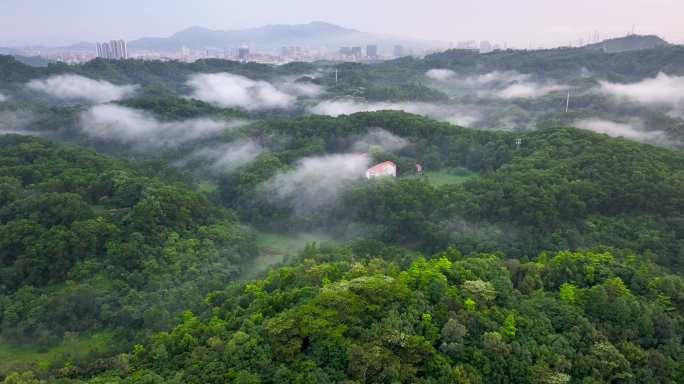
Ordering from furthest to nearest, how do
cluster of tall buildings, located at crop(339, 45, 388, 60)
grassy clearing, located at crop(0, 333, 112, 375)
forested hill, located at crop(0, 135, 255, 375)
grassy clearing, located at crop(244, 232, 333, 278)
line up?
cluster of tall buildings, located at crop(339, 45, 388, 60) → grassy clearing, located at crop(244, 232, 333, 278) → forested hill, located at crop(0, 135, 255, 375) → grassy clearing, located at crop(0, 333, 112, 375)

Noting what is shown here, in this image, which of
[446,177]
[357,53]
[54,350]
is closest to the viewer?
[54,350]

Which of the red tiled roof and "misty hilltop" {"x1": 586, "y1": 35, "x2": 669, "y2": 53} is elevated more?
"misty hilltop" {"x1": 586, "y1": 35, "x2": 669, "y2": 53}

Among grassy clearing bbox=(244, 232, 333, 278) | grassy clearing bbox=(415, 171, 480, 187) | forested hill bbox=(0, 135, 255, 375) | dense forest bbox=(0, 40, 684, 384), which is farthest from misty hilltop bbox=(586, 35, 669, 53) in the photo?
forested hill bbox=(0, 135, 255, 375)

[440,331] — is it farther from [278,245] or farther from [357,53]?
[357,53]

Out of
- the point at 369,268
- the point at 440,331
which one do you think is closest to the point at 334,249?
the point at 369,268

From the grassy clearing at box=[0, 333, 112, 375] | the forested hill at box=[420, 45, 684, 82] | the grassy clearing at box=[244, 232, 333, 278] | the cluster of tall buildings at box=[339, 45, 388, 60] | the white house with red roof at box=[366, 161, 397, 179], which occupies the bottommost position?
the grassy clearing at box=[0, 333, 112, 375]

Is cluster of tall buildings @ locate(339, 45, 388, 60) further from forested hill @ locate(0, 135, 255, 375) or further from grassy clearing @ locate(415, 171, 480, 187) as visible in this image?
forested hill @ locate(0, 135, 255, 375)

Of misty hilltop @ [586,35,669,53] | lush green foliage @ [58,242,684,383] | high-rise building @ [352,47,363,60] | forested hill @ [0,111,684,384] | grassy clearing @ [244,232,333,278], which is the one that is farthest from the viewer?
high-rise building @ [352,47,363,60]

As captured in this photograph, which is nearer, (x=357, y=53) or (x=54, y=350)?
(x=54, y=350)
